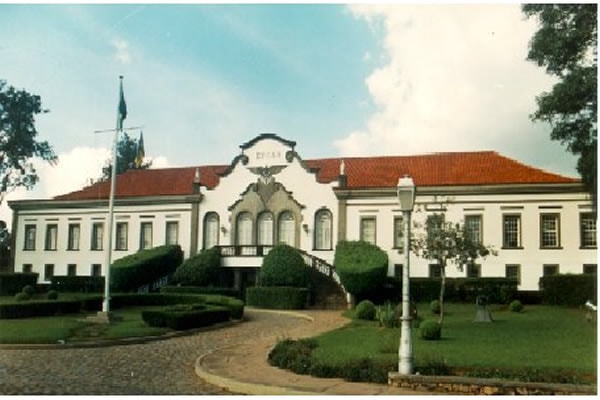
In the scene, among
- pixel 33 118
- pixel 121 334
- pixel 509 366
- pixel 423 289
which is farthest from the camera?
pixel 33 118

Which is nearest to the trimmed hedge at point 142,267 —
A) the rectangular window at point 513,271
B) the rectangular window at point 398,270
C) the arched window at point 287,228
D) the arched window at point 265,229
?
the arched window at point 265,229

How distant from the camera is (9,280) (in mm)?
43938

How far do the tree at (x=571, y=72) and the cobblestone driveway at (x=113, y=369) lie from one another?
1385 cm

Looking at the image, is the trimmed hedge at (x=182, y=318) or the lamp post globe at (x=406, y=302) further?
the trimmed hedge at (x=182, y=318)

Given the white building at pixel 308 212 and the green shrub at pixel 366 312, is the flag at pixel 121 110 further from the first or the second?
the white building at pixel 308 212

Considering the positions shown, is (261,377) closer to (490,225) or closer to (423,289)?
(423,289)

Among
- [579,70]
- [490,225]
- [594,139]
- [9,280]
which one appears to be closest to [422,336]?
[594,139]

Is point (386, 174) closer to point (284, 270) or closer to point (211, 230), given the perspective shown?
point (284, 270)

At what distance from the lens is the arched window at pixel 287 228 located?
44.2 meters

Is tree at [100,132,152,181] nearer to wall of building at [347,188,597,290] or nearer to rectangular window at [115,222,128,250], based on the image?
rectangular window at [115,222,128,250]

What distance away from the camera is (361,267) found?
120ft

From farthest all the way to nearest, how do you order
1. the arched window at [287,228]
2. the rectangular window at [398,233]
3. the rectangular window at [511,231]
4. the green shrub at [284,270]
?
1. the arched window at [287,228]
2. the rectangular window at [398,233]
3. the rectangular window at [511,231]
4. the green shrub at [284,270]

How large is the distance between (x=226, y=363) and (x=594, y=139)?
1484 cm

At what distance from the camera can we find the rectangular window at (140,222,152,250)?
4778 centimetres
